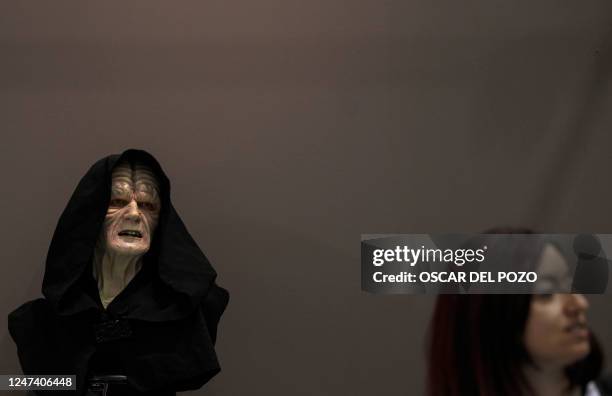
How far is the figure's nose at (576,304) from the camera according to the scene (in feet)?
2.60

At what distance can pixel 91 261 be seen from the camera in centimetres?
130

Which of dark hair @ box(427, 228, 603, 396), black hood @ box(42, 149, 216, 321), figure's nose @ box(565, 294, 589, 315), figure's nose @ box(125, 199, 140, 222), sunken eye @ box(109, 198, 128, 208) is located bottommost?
dark hair @ box(427, 228, 603, 396)

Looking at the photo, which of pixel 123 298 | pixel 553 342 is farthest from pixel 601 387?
pixel 123 298

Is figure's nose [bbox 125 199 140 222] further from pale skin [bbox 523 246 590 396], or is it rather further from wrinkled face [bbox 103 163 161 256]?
pale skin [bbox 523 246 590 396]

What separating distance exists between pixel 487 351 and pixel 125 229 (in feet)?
2.45

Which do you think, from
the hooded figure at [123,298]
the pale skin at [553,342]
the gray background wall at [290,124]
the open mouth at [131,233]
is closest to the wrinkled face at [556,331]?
the pale skin at [553,342]

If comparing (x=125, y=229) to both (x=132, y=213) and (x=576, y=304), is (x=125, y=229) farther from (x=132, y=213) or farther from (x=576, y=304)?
(x=576, y=304)

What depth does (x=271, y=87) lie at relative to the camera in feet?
4.96

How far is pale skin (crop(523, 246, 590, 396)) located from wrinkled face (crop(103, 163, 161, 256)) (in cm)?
76

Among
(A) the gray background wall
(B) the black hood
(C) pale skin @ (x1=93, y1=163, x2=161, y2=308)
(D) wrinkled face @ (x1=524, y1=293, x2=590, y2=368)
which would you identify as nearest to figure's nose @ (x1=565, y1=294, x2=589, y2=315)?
(D) wrinkled face @ (x1=524, y1=293, x2=590, y2=368)

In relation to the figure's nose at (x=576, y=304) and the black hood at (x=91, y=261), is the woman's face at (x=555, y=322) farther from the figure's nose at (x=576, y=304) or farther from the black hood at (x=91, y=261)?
the black hood at (x=91, y=261)

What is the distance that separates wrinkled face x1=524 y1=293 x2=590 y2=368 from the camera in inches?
30.5

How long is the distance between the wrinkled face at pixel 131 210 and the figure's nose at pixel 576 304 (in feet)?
2.56

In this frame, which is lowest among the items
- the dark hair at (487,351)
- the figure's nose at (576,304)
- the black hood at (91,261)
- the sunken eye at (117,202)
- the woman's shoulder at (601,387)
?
the woman's shoulder at (601,387)
